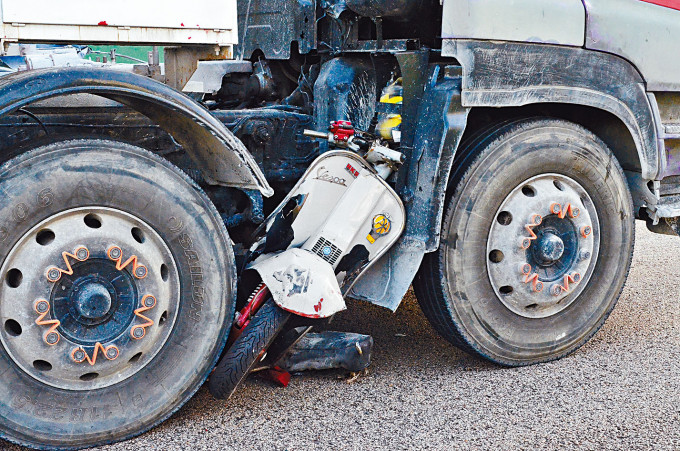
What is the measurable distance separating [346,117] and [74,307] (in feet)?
5.07

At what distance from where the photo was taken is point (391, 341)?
402 cm

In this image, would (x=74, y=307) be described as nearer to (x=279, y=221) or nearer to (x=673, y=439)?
(x=279, y=221)

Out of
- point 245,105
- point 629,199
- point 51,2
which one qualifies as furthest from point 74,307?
point 629,199

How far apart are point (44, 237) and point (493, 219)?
6.03ft

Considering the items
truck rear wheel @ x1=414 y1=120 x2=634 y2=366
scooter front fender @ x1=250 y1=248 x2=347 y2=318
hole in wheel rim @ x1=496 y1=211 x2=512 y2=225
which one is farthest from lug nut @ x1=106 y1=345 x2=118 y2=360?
→ hole in wheel rim @ x1=496 y1=211 x2=512 y2=225

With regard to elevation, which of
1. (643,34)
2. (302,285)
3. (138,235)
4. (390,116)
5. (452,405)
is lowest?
(452,405)

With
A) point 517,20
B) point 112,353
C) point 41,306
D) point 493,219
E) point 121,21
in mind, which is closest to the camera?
point 41,306

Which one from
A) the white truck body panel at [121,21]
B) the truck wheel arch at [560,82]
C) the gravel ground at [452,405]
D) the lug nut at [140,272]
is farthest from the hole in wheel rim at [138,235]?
the truck wheel arch at [560,82]

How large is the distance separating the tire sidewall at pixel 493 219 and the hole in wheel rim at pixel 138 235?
4.14 ft

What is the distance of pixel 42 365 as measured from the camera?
9.21 ft

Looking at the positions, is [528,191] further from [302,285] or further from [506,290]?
[302,285]

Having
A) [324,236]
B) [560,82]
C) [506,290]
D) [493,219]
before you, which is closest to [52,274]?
[324,236]

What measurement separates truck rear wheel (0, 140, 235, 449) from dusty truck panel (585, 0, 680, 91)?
1.91m

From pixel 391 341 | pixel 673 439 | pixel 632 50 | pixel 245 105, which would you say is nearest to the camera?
pixel 673 439
